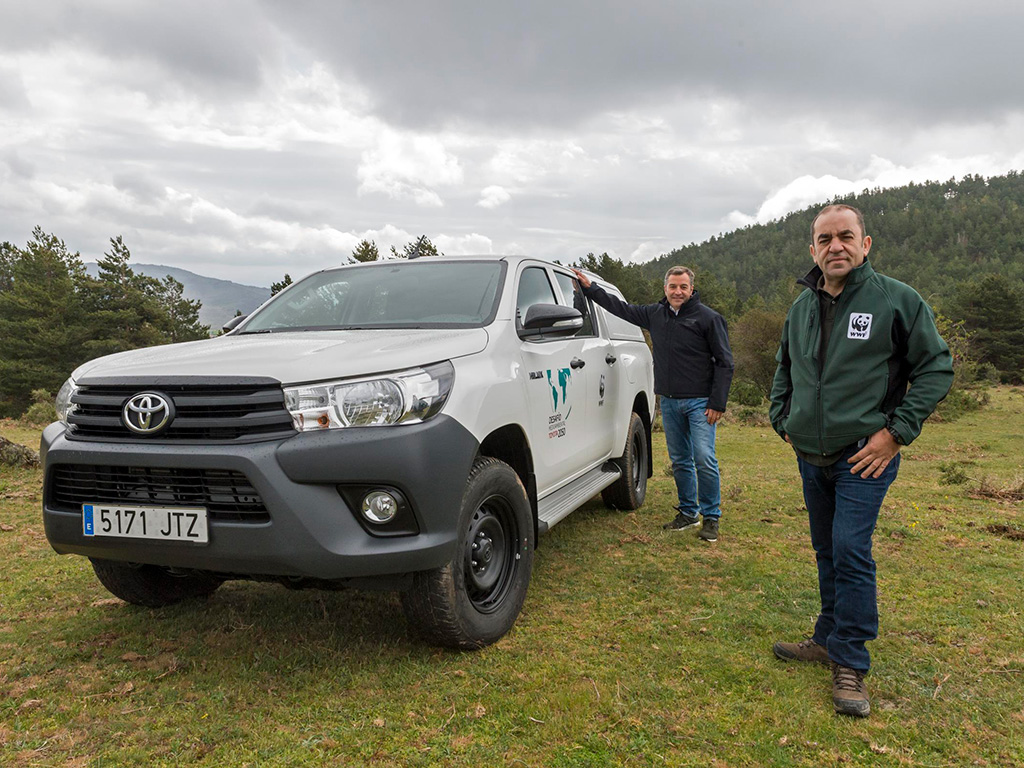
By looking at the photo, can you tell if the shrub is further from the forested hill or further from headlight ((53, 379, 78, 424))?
the forested hill

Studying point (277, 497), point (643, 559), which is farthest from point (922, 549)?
point (277, 497)

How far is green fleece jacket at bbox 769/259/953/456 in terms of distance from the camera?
108 inches

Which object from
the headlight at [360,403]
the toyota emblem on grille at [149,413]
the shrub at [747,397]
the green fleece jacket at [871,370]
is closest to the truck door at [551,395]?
the headlight at [360,403]

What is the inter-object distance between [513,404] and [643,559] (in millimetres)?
2028

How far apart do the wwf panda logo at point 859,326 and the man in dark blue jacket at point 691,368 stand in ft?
8.29

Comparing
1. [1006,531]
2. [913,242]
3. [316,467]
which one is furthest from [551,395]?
[913,242]

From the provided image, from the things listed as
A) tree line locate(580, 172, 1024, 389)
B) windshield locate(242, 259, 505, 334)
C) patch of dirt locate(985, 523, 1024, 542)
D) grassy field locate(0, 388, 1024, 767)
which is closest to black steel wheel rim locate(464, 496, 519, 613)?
grassy field locate(0, 388, 1024, 767)

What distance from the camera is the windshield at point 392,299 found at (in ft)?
12.6

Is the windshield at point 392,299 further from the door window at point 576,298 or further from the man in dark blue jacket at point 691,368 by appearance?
the man in dark blue jacket at point 691,368

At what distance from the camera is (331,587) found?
3.08m

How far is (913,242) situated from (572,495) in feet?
480

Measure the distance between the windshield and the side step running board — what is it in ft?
3.67

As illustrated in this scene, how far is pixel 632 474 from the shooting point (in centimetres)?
620

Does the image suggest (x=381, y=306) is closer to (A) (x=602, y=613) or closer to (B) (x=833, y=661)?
(A) (x=602, y=613)
